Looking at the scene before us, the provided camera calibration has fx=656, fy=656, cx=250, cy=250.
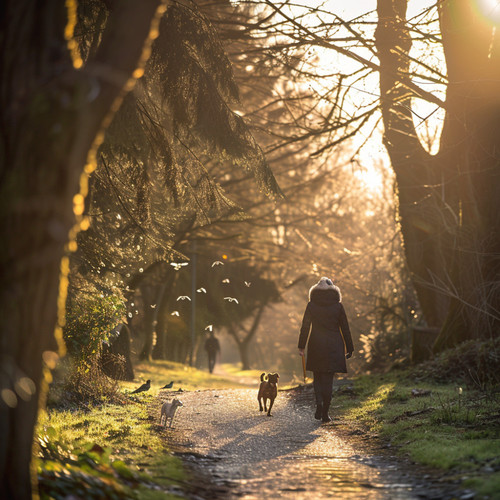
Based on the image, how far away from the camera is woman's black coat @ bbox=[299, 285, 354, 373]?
9711 millimetres

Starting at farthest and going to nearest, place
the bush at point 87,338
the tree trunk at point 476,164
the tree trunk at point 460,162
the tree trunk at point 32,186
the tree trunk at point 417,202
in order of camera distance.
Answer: the tree trunk at point 417,202, the tree trunk at point 476,164, the tree trunk at point 460,162, the bush at point 87,338, the tree trunk at point 32,186

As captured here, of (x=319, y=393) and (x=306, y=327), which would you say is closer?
(x=319, y=393)

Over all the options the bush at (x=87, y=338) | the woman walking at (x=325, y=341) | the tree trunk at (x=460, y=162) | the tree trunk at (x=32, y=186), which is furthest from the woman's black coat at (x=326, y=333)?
the tree trunk at (x=32, y=186)

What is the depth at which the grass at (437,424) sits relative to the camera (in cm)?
572

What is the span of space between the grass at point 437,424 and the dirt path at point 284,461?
0.28 meters

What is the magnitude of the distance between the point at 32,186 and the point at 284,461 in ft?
14.1

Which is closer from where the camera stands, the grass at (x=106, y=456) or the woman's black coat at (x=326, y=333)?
the grass at (x=106, y=456)

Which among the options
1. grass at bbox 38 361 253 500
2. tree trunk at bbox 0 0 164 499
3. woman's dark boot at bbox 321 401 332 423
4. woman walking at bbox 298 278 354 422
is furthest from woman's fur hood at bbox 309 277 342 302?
tree trunk at bbox 0 0 164 499

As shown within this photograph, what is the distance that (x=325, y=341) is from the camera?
32.3ft

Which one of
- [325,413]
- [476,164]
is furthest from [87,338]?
[476,164]

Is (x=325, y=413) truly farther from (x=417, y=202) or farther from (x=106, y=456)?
(x=417, y=202)

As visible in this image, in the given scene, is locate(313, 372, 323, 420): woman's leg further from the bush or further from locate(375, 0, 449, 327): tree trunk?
locate(375, 0, 449, 327): tree trunk

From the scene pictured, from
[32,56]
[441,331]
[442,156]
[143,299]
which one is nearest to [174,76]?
[32,56]

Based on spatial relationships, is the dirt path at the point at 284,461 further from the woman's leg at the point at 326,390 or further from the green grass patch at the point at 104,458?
the green grass patch at the point at 104,458
